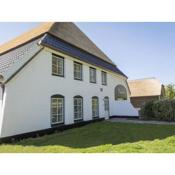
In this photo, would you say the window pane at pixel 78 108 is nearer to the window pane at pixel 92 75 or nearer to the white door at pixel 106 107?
the window pane at pixel 92 75

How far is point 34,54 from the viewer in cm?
1171

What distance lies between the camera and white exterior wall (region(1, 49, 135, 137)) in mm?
10148

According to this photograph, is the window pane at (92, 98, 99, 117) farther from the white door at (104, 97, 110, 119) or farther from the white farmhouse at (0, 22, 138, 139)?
the white door at (104, 97, 110, 119)

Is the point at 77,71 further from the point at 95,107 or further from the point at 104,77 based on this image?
the point at 104,77

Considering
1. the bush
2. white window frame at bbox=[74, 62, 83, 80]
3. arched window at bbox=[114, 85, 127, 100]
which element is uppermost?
white window frame at bbox=[74, 62, 83, 80]

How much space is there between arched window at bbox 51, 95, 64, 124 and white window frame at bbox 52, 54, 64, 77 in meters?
1.63

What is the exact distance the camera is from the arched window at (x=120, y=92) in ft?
77.7

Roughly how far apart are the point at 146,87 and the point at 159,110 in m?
21.2

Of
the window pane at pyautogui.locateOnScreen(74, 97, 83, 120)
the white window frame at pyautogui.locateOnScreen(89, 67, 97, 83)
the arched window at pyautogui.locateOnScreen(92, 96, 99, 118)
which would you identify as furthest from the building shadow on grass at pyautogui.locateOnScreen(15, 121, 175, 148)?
the white window frame at pyautogui.locateOnScreen(89, 67, 97, 83)

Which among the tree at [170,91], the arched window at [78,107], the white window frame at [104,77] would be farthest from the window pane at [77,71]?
the tree at [170,91]

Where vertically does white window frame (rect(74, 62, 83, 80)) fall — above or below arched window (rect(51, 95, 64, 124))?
above
